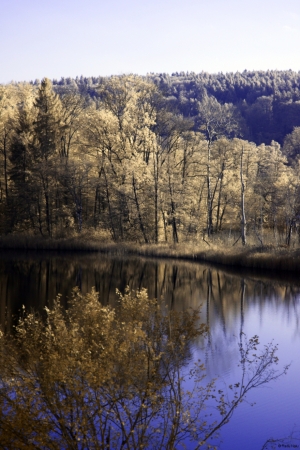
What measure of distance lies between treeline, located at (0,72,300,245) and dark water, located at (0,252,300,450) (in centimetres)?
587

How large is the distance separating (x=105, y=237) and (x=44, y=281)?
47.9ft

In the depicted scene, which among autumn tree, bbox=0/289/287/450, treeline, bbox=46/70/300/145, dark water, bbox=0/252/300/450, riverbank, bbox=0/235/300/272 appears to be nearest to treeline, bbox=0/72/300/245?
riverbank, bbox=0/235/300/272

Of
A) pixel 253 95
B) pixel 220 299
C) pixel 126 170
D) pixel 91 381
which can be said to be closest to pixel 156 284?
pixel 220 299

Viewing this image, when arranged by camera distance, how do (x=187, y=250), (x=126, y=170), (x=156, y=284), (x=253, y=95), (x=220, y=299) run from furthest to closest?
(x=253, y=95), (x=126, y=170), (x=187, y=250), (x=156, y=284), (x=220, y=299)

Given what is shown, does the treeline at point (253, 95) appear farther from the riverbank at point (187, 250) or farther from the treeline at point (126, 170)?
the riverbank at point (187, 250)

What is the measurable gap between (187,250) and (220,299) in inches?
455

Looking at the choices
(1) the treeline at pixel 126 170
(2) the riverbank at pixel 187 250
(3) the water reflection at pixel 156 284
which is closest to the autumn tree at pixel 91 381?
(3) the water reflection at pixel 156 284

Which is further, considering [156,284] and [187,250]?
[187,250]

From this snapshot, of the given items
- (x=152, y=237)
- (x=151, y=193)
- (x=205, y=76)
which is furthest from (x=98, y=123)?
(x=205, y=76)

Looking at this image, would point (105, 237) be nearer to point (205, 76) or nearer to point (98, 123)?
point (98, 123)

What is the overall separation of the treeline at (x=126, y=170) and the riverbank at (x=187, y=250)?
217 cm

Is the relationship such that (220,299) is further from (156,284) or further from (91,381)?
(91,381)

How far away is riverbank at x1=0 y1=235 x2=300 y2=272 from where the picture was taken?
28.3 metres

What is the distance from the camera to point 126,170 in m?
38.8
